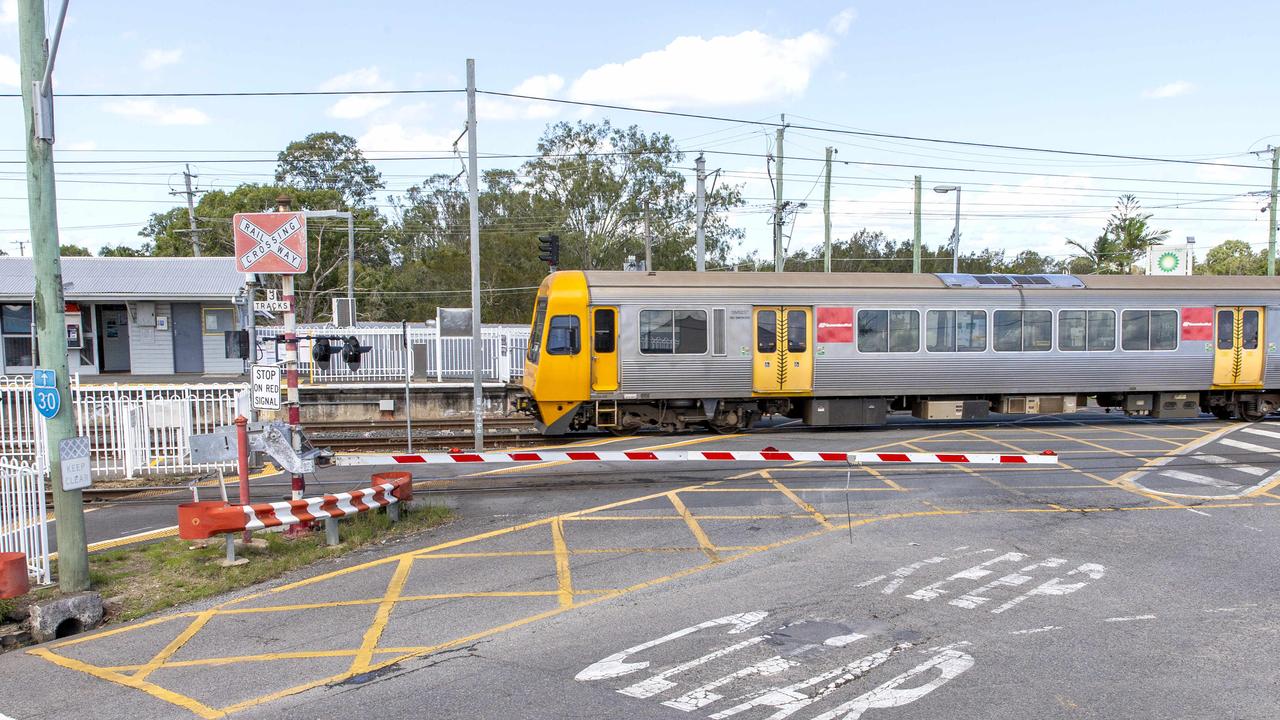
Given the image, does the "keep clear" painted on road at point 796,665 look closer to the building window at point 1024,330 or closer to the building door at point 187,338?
the building window at point 1024,330

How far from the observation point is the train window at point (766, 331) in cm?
1591

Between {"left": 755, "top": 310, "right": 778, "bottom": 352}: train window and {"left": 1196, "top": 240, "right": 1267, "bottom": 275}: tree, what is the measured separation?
47.6 metres

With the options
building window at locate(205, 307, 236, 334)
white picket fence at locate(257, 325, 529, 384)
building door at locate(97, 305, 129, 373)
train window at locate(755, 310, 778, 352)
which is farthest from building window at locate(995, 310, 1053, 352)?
building door at locate(97, 305, 129, 373)

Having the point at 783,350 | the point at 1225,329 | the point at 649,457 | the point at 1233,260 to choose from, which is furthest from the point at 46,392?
the point at 1233,260

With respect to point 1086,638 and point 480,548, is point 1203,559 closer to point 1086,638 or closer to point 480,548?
point 1086,638

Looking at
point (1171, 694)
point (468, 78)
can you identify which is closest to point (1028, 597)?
point (1171, 694)

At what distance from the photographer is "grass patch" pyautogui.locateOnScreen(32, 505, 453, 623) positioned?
775 centimetres

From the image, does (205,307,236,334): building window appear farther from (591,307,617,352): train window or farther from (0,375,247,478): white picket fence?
(591,307,617,352): train window

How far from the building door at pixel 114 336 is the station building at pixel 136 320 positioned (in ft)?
0.09

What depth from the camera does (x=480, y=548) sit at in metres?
9.03

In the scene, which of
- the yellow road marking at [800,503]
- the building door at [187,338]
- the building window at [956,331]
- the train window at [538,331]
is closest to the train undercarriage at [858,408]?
the train window at [538,331]

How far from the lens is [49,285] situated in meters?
7.64

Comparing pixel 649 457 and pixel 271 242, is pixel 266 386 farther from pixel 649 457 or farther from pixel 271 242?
pixel 649 457

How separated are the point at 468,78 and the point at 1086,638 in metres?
13.0
